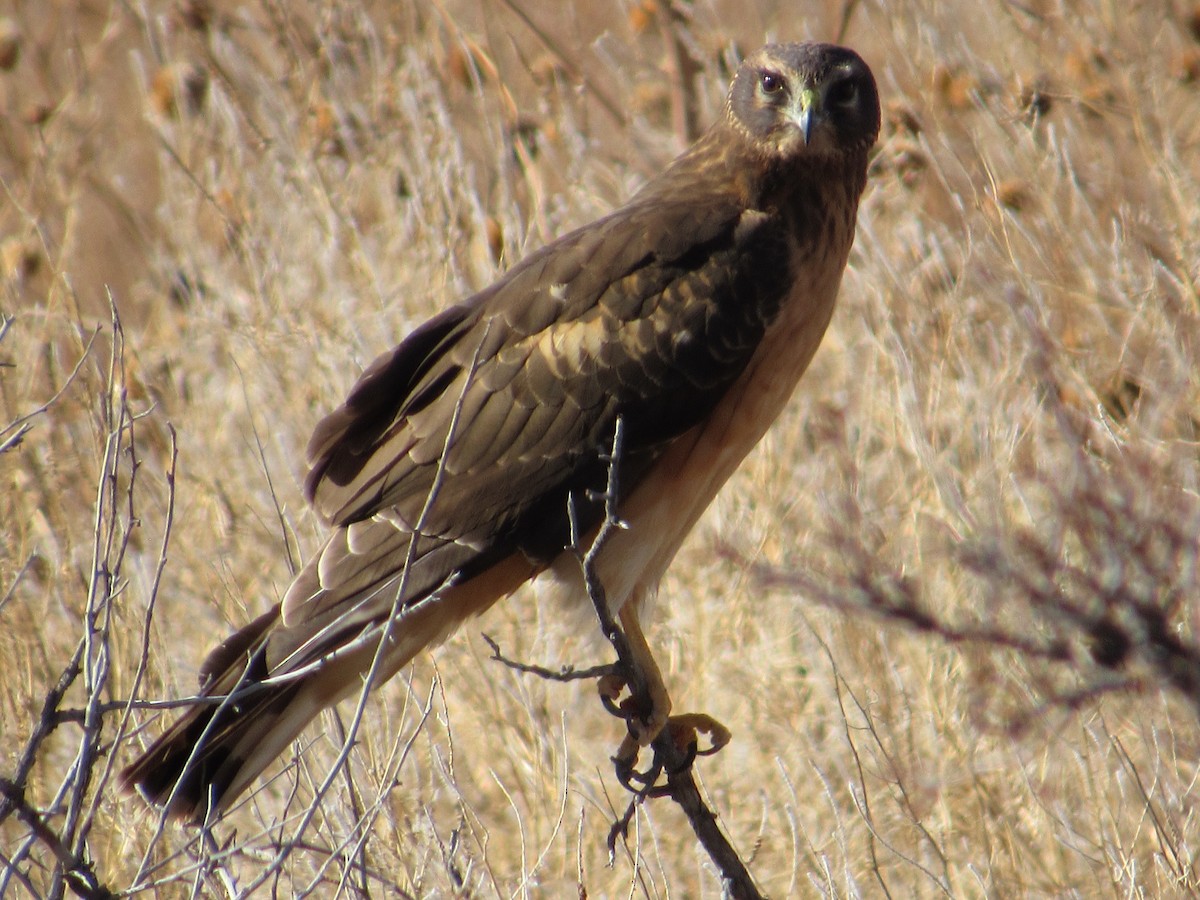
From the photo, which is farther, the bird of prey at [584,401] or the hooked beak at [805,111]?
the hooked beak at [805,111]

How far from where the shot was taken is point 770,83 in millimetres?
4035

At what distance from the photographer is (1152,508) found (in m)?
3.36

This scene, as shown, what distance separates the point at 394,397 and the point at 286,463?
2296mm

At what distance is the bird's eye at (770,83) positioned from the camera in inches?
158

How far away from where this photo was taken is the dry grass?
13.2 feet

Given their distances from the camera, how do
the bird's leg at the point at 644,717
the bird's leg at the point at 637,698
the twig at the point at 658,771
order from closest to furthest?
the twig at the point at 658,771, the bird's leg at the point at 644,717, the bird's leg at the point at 637,698

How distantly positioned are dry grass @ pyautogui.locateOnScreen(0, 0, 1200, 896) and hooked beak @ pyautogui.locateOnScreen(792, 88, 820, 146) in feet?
2.75

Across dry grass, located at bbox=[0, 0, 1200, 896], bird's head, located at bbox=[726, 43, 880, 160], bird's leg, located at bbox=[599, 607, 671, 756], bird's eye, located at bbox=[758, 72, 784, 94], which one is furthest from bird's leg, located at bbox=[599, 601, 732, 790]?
bird's eye, located at bbox=[758, 72, 784, 94]

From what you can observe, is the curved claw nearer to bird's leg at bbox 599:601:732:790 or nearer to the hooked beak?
bird's leg at bbox 599:601:732:790

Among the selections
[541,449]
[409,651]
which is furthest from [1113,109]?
[409,651]

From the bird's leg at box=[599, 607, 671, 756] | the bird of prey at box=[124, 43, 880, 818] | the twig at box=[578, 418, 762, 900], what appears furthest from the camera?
the bird's leg at box=[599, 607, 671, 756]

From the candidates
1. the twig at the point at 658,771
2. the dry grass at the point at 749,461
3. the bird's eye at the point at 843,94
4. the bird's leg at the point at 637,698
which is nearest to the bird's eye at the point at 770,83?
the bird's eye at the point at 843,94

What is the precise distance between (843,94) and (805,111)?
18cm

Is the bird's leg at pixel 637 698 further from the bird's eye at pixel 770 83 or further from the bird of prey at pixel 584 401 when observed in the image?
the bird's eye at pixel 770 83
